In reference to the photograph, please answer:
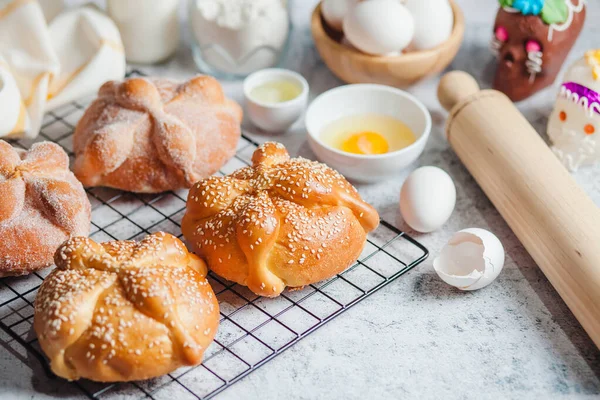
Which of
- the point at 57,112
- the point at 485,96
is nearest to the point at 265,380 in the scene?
the point at 485,96

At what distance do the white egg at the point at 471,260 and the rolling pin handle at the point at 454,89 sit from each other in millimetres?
683

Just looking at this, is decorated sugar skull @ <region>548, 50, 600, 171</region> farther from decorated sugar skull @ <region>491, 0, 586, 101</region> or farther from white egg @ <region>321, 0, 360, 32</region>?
white egg @ <region>321, 0, 360, 32</region>

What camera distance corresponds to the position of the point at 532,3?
2.74m

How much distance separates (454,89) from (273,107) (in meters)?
0.66

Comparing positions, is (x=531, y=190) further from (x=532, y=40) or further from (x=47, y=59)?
(x=47, y=59)

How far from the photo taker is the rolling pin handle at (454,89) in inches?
108

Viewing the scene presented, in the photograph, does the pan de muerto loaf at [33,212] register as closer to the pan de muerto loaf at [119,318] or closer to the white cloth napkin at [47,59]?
the pan de muerto loaf at [119,318]

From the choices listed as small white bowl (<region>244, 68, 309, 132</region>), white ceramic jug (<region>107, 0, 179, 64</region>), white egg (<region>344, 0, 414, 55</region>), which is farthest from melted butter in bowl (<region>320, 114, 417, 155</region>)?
white ceramic jug (<region>107, 0, 179, 64</region>)

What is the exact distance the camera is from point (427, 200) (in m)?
2.34

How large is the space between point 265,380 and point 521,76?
5.33 ft

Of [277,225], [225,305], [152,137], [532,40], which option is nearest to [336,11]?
[532,40]

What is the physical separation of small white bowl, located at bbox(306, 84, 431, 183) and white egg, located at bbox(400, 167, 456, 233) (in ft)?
0.54

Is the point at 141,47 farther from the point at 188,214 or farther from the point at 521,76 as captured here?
the point at 521,76

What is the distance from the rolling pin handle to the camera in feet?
9.01
